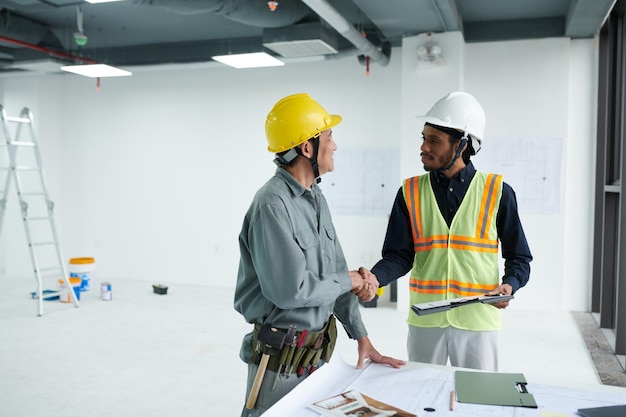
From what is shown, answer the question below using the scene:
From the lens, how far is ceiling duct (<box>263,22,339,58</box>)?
5.63 m

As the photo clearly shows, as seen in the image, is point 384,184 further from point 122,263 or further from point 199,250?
point 122,263

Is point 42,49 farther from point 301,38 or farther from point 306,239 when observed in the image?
point 306,239

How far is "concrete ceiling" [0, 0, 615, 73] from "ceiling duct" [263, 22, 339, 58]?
0.01 m

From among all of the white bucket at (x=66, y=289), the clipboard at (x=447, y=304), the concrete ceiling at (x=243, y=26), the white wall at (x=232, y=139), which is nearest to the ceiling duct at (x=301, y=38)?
the concrete ceiling at (x=243, y=26)

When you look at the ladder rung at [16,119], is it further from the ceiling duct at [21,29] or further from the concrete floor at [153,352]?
the concrete floor at [153,352]

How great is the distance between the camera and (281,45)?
5.82m

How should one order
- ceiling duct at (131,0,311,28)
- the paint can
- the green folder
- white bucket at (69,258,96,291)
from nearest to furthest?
the green folder
ceiling duct at (131,0,311,28)
the paint can
white bucket at (69,258,96,291)

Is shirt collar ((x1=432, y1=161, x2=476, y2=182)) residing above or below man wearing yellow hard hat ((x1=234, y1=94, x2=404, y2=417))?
above

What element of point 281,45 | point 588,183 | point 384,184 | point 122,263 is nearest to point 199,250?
point 122,263

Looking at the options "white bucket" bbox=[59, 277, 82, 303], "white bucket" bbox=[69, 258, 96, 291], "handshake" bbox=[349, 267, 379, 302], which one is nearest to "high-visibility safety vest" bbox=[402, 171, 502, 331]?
"handshake" bbox=[349, 267, 379, 302]

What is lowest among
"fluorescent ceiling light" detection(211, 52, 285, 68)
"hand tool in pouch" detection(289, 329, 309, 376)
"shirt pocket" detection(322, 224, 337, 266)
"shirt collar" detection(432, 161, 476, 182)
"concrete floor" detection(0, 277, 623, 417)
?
"concrete floor" detection(0, 277, 623, 417)

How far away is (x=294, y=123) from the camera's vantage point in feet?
6.28

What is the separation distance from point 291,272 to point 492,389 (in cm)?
67

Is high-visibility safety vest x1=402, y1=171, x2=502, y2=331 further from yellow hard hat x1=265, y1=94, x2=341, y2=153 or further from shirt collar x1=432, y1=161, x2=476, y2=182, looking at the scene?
yellow hard hat x1=265, y1=94, x2=341, y2=153
